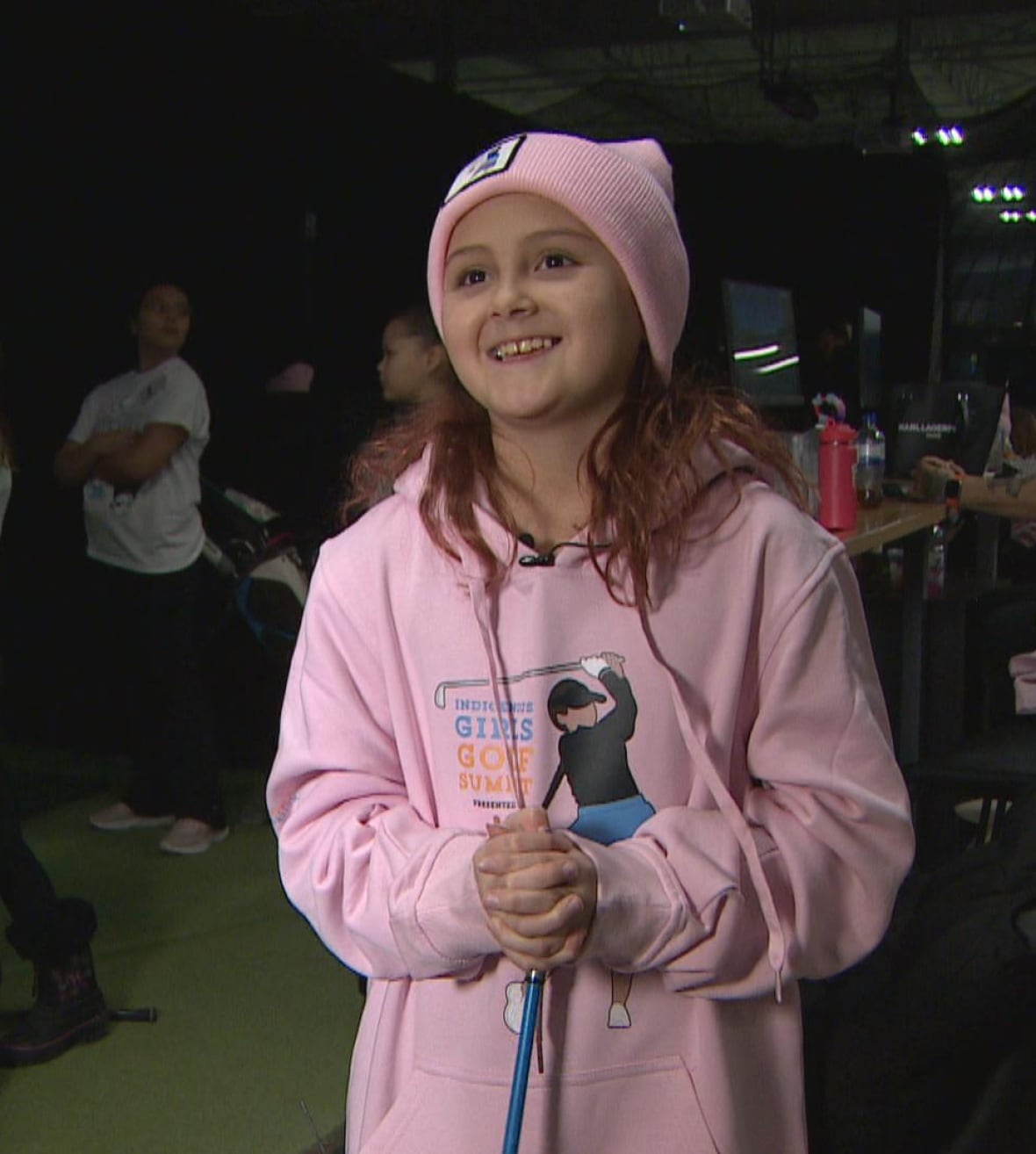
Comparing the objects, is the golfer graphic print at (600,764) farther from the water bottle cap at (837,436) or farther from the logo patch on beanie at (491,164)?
the water bottle cap at (837,436)

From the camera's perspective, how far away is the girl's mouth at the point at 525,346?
1085 millimetres

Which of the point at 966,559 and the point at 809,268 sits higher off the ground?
the point at 809,268

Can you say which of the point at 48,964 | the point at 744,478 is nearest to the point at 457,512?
the point at 744,478

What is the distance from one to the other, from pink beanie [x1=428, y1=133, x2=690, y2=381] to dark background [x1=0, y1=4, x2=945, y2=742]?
107 inches

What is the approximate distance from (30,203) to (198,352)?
91 centimetres

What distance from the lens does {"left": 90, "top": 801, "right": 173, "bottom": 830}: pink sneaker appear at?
4.27 metres

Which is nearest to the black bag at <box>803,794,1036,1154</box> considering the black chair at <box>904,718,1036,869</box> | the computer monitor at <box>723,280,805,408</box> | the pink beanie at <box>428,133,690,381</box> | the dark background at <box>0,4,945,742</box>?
the pink beanie at <box>428,133,690,381</box>

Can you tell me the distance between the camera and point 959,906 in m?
1.44

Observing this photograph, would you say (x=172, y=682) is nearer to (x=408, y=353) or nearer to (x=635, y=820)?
(x=408, y=353)

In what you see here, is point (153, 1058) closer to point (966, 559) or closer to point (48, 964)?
point (48, 964)

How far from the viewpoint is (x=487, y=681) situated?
1109mm

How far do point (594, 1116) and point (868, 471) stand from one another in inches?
105

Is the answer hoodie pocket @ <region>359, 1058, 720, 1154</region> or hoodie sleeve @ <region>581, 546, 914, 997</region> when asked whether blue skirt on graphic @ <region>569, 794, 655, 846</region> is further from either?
hoodie pocket @ <region>359, 1058, 720, 1154</region>

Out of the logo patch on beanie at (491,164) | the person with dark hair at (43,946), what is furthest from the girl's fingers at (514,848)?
the person with dark hair at (43,946)
